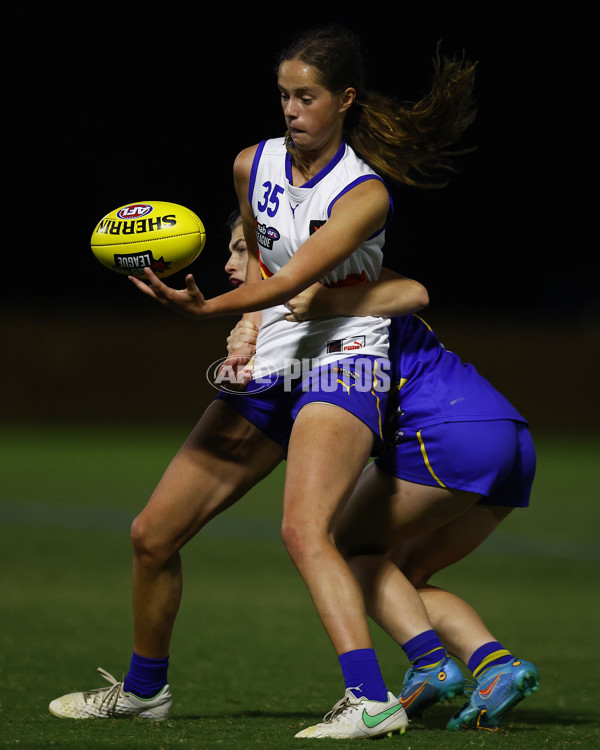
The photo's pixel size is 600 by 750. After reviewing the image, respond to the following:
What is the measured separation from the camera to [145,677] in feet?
11.0

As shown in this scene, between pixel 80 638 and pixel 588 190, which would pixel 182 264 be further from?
pixel 588 190

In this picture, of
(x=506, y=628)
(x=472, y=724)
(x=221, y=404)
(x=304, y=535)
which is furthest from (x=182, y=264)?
(x=506, y=628)

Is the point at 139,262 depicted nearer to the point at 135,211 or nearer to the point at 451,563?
the point at 135,211

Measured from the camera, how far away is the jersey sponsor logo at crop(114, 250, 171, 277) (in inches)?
123

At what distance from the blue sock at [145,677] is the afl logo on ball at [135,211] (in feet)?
4.47

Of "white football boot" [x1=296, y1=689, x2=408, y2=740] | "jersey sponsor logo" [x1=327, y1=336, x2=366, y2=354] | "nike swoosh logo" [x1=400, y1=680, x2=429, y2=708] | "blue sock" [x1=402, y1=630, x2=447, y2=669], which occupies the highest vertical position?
"jersey sponsor logo" [x1=327, y1=336, x2=366, y2=354]

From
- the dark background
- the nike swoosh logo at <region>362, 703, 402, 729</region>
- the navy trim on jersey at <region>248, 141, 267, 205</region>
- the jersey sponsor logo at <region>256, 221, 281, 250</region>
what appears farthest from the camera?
the dark background

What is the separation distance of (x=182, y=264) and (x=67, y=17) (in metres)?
16.6

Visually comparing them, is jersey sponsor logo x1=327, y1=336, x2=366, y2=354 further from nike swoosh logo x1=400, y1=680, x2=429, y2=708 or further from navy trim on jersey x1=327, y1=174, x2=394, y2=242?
nike swoosh logo x1=400, y1=680, x2=429, y2=708

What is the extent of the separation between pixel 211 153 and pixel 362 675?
54.4ft

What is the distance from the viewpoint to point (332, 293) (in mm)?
3215

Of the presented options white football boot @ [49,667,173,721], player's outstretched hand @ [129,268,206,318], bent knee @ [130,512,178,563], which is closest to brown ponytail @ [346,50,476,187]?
player's outstretched hand @ [129,268,206,318]

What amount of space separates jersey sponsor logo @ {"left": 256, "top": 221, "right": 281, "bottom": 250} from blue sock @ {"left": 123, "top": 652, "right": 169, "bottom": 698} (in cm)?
134

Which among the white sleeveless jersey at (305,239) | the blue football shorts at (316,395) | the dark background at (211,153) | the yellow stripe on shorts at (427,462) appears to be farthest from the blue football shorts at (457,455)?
the dark background at (211,153)
